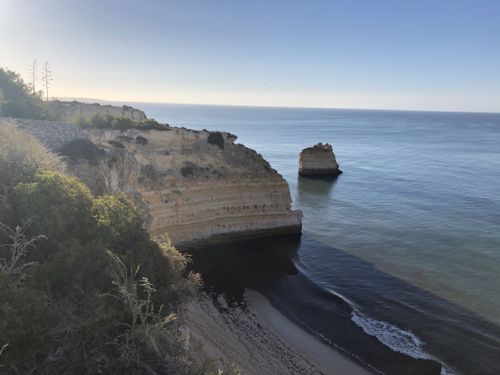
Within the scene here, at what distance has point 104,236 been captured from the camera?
10.6 meters

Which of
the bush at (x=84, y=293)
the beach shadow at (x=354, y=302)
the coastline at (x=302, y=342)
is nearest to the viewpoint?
the bush at (x=84, y=293)

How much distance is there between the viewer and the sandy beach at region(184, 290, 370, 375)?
17.8 meters

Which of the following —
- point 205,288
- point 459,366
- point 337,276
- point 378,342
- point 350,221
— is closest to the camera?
point 459,366

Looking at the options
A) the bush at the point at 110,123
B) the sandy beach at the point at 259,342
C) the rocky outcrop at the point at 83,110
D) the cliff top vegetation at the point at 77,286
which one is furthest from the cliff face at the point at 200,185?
the cliff top vegetation at the point at 77,286

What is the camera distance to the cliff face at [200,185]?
30781 millimetres

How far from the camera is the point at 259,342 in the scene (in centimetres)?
2000

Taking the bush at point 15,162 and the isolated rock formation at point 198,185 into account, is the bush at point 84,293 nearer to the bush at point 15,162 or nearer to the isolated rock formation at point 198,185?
the bush at point 15,162

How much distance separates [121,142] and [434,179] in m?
46.6

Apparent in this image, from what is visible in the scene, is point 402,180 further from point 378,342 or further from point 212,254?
point 378,342

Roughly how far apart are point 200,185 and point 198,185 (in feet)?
0.64

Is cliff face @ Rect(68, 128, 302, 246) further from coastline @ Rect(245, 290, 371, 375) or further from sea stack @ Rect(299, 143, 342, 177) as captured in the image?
sea stack @ Rect(299, 143, 342, 177)

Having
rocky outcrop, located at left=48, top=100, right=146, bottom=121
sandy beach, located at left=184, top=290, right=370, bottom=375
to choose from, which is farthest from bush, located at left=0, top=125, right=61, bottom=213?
rocky outcrop, located at left=48, top=100, right=146, bottom=121

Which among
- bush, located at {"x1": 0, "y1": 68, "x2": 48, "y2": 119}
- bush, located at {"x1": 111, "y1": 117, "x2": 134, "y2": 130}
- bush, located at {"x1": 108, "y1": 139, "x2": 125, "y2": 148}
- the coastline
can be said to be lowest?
the coastline

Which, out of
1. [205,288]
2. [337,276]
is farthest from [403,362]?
[205,288]
